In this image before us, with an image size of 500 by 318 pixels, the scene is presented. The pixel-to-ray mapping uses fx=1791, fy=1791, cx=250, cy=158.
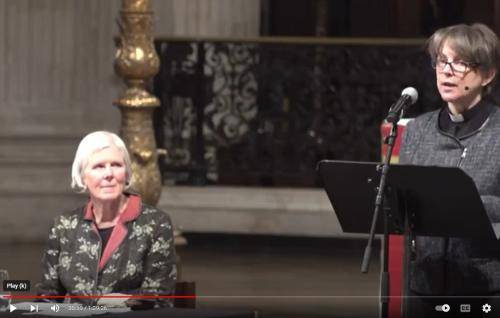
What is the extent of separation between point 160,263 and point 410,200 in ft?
3.73

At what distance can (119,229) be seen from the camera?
6.77 metres

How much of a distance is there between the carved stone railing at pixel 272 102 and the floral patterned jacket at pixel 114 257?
7.81 m

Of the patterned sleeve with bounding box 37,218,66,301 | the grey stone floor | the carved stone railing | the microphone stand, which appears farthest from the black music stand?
the carved stone railing

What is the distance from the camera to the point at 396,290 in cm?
785

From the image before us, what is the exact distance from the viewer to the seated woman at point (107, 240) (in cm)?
672

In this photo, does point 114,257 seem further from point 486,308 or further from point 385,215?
point 486,308

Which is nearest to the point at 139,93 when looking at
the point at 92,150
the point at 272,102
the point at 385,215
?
the point at 272,102

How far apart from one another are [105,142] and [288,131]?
801 centimetres

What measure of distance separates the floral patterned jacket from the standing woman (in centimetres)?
103

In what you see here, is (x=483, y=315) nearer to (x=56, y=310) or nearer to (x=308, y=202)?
(x=56, y=310)

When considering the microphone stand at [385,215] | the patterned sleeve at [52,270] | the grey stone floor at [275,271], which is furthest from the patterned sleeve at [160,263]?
the grey stone floor at [275,271]

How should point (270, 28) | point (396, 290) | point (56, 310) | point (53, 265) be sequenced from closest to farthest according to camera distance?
point (56, 310)
point (53, 265)
point (396, 290)
point (270, 28)

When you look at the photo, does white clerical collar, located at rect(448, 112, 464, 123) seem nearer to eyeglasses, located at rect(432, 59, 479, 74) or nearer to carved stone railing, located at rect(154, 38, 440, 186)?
eyeglasses, located at rect(432, 59, 479, 74)

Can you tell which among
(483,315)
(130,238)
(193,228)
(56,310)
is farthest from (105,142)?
(193,228)
